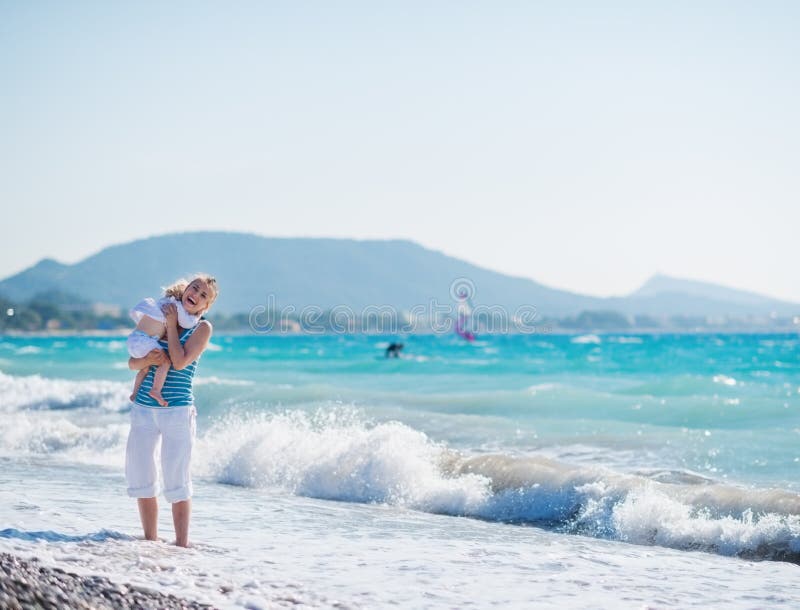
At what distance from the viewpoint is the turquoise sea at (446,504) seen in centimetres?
546

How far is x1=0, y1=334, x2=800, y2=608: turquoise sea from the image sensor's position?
17.9 ft

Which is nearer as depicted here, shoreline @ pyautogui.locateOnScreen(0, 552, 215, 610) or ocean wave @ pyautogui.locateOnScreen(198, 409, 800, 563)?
shoreline @ pyautogui.locateOnScreen(0, 552, 215, 610)

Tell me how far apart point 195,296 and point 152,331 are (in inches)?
14.7

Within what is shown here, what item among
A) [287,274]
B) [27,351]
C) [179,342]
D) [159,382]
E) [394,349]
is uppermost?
[287,274]

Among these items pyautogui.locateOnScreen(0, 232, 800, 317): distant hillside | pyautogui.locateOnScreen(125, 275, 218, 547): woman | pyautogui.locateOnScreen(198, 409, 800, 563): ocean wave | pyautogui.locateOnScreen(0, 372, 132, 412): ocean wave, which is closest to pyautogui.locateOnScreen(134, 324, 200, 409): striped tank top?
pyautogui.locateOnScreen(125, 275, 218, 547): woman

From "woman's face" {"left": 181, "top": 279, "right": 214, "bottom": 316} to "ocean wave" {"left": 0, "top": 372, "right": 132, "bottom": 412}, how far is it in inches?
581

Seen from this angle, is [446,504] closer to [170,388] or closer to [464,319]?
[170,388]

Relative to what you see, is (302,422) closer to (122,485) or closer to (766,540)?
(122,485)

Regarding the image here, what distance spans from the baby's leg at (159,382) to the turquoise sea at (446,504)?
104cm

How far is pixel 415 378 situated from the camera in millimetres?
31453

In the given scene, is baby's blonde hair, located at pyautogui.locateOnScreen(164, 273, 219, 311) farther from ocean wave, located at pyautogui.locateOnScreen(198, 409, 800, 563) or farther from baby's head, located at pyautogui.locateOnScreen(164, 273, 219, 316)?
ocean wave, located at pyautogui.locateOnScreen(198, 409, 800, 563)

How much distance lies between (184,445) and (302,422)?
7.76 metres

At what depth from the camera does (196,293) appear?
5750 mm

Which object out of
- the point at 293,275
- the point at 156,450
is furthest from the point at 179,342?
the point at 293,275
